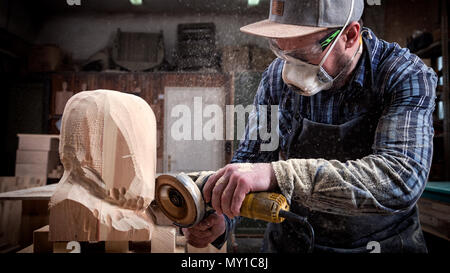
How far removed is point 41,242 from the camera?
820 millimetres

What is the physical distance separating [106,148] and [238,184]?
0.36 m

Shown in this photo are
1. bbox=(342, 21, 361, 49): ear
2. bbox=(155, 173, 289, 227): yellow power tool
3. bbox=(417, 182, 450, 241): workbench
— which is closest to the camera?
bbox=(155, 173, 289, 227): yellow power tool

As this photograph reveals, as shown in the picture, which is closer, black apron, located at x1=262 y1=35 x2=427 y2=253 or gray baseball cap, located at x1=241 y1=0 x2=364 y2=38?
gray baseball cap, located at x1=241 y1=0 x2=364 y2=38

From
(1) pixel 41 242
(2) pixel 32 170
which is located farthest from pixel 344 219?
(2) pixel 32 170

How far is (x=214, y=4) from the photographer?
924 mm

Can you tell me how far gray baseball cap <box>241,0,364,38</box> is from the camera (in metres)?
0.74

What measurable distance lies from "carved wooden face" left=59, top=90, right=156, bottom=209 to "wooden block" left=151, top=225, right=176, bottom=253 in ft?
0.34

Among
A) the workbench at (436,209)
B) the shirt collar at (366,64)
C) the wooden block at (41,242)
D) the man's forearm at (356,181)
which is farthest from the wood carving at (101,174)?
the workbench at (436,209)

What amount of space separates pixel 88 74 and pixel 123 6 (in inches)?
9.6

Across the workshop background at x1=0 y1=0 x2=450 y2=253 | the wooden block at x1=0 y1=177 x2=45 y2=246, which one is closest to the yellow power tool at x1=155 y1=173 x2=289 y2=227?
the workshop background at x1=0 y1=0 x2=450 y2=253

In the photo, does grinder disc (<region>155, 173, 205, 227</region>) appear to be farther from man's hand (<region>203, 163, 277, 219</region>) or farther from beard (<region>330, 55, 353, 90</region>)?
beard (<region>330, 55, 353, 90</region>)

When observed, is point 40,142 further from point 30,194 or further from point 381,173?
point 381,173
